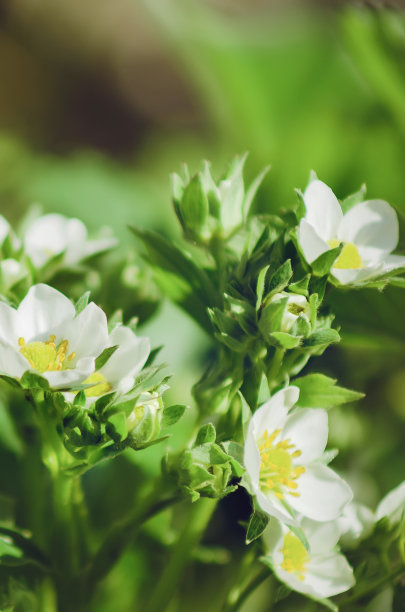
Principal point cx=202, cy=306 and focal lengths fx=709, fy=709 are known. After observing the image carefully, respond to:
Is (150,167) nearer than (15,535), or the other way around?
(15,535)

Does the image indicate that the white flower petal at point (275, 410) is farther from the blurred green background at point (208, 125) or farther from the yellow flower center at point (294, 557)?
the blurred green background at point (208, 125)

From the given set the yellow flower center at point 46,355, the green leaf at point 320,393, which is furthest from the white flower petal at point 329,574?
the yellow flower center at point 46,355

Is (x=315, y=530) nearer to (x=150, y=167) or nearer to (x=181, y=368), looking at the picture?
(x=181, y=368)

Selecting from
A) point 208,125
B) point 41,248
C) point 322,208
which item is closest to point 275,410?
point 322,208

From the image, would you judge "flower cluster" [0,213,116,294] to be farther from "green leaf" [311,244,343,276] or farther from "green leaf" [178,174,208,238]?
"green leaf" [311,244,343,276]

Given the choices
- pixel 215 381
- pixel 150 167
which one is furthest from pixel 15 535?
pixel 150 167
